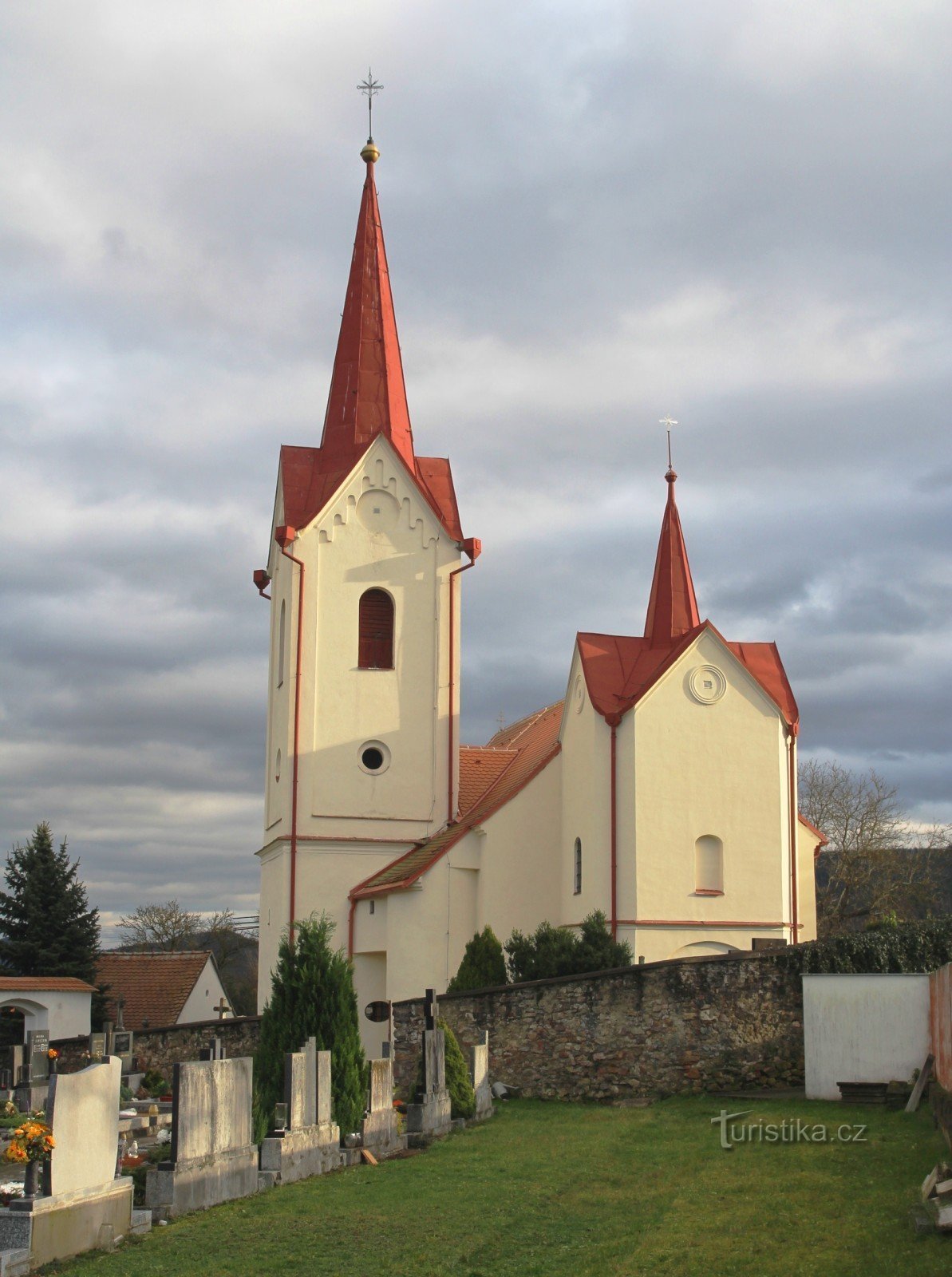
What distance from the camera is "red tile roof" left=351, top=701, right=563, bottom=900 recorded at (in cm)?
3048

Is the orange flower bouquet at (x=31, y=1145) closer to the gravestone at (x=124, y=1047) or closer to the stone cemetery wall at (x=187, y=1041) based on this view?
the gravestone at (x=124, y=1047)

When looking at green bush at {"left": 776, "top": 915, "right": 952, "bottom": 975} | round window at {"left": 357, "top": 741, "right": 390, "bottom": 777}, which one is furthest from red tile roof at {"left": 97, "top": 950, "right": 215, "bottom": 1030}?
green bush at {"left": 776, "top": 915, "right": 952, "bottom": 975}

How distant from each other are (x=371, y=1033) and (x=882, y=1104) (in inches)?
581

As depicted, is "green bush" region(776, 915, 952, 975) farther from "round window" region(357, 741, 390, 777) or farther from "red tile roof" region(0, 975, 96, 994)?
"red tile roof" region(0, 975, 96, 994)

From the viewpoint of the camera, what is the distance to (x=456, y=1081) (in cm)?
1945

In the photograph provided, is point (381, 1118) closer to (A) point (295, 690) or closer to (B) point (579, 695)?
(B) point (579, 695)

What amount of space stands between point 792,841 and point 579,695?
5205 millimetres

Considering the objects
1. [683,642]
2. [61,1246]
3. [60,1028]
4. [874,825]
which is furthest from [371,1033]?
[874,825]

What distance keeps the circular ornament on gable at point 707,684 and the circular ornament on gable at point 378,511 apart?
9.68 metres

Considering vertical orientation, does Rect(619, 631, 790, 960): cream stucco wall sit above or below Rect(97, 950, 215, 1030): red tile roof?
above

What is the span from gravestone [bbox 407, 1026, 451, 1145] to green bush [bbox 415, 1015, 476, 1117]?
12 cm

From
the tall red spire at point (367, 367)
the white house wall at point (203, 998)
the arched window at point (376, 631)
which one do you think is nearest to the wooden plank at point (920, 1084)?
the arched window at point (376, 631)

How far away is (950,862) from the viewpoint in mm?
→ 56719

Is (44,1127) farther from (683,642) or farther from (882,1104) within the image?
(683,642)
